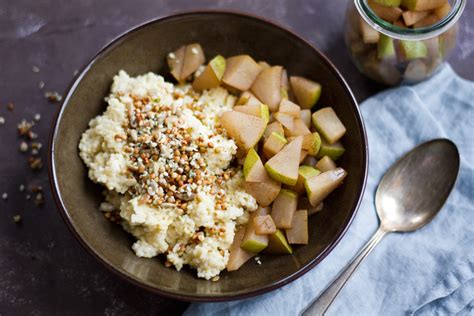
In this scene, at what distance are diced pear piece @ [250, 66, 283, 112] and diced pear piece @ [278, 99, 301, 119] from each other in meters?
0.06

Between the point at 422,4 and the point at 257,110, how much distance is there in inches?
34.5

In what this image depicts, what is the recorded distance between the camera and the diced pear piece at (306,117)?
2639mm

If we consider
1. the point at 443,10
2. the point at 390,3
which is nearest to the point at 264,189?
the point at 390,3

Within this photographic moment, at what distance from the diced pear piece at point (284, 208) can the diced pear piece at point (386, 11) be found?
0.93 m

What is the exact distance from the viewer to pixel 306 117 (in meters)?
2.65

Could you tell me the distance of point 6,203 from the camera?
2846 millimetres

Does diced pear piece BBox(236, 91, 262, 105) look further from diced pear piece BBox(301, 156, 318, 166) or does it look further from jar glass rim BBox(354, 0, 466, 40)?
jar glass rim BBox(354, 0, 466, 40)

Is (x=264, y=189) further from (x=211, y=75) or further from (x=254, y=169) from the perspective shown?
(x=211, y=75)

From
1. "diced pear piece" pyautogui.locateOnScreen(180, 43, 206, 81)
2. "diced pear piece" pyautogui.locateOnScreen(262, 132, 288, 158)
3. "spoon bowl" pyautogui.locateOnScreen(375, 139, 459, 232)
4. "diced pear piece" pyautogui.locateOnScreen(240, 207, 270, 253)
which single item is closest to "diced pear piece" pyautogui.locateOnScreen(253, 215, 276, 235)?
"diced pear piece" pyautogui.locateOnScreen(240, 207, 270, 253)

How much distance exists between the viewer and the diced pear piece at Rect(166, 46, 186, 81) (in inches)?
108

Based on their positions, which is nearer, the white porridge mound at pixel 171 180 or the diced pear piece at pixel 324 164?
the white porridge mound at pixel 171 180

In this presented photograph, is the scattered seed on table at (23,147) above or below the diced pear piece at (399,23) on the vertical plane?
below

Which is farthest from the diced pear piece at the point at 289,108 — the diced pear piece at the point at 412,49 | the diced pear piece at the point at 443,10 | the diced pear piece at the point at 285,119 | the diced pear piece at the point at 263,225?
the diced pear piece at the point at 443,10

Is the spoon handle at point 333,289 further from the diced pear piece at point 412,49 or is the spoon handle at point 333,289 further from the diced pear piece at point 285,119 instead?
the diced pear piece at point 412,49
